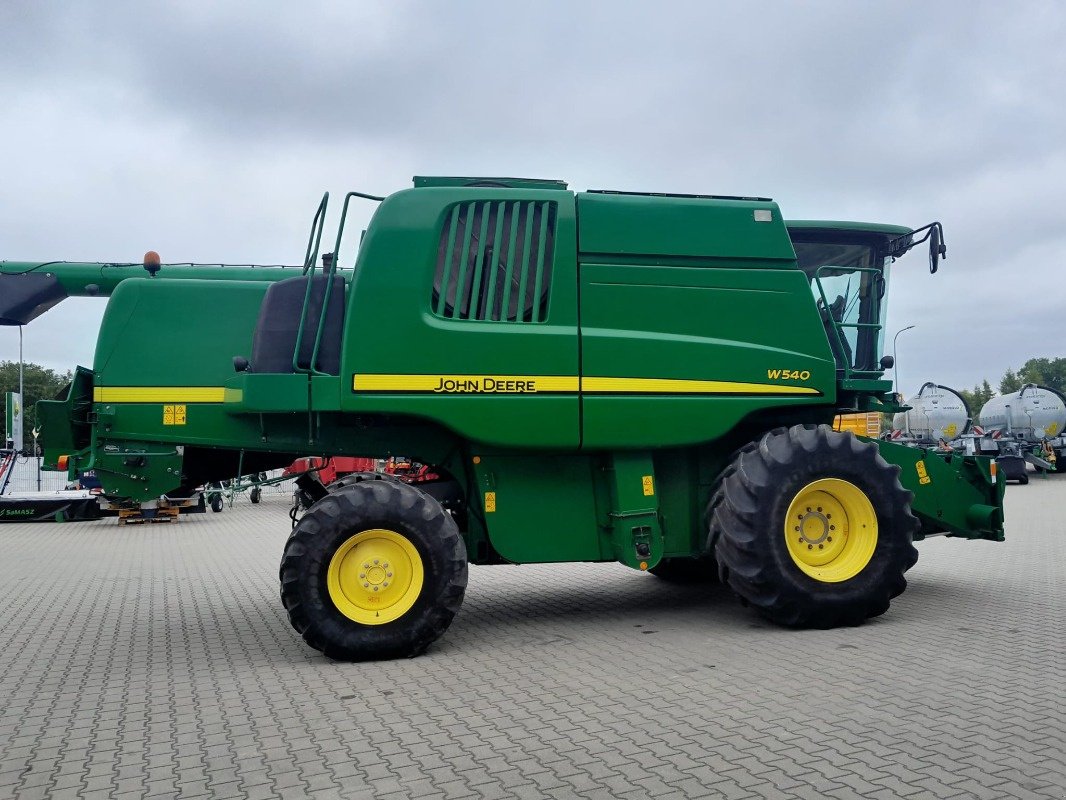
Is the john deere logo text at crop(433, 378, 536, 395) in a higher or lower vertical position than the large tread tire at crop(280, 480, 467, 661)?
higher

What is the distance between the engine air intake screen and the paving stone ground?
2539 millimetres

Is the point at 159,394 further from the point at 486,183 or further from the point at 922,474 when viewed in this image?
the point at 922,474

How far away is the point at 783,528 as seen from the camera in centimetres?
679

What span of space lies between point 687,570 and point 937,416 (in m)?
23.8

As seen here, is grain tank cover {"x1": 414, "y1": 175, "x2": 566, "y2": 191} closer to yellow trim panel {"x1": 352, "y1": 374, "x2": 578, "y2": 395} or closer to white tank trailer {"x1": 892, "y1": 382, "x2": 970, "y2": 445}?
yellow trim panel {"x1": 352, "y1": 374, "x2": 578, "y2": 395}

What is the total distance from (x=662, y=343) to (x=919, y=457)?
2.73 metres

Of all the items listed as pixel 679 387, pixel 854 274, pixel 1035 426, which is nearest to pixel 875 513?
pixel 679 387

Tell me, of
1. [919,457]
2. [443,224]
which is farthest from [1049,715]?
[443,224]

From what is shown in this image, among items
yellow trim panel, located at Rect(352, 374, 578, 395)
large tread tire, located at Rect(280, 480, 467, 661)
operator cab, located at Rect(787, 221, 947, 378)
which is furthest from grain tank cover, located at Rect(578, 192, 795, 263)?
large tread tire, located at Rect(280, 480, 467, 661)

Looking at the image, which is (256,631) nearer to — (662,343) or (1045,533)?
(662,343)

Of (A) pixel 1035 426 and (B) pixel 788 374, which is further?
(A) pixel 1035 426

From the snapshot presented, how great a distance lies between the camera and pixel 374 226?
661 centimetres

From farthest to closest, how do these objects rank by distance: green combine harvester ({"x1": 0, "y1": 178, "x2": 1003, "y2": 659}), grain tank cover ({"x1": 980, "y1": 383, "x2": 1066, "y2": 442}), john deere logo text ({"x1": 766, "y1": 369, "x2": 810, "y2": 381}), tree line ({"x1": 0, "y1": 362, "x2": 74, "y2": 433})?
tree line ({"x1": 0, "y1": 362, "x2": 74, "y2": 433}) < grain tank cover ({"x1": 980, "y1": 383, "x2": 1066, "y2": 442}) < john deere logo text ({"x1": 766, "y1": 369, "x2": 810, "y2": 381}) < green combine harvester ({"x1": 0, "y1": 178, "x2": 1003, "y2": 659})

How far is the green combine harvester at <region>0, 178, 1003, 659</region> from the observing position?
21.3ft
